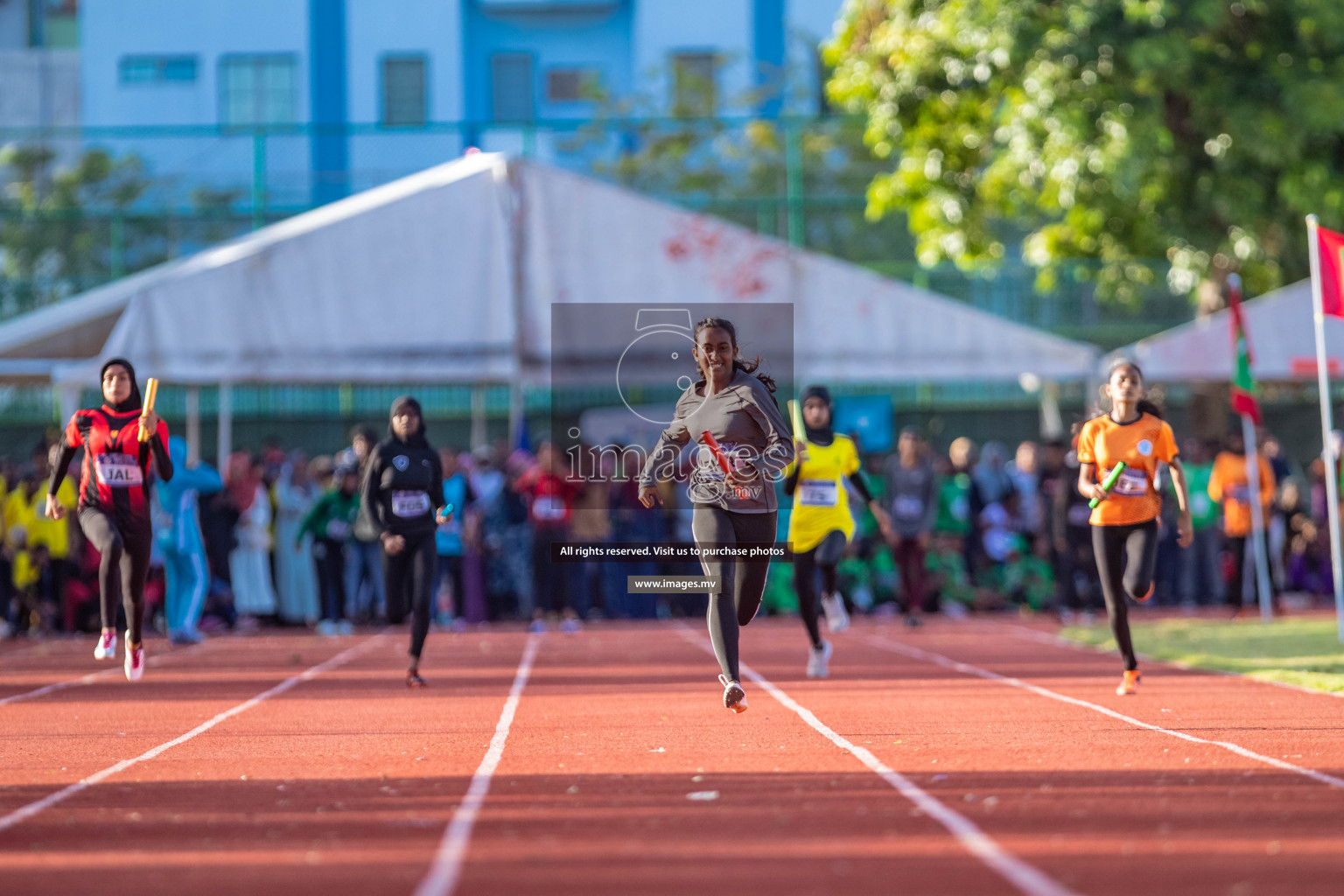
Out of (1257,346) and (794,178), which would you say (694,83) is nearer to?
(794,178)

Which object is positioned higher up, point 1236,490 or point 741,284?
point 741,284

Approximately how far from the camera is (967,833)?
19.7 ft

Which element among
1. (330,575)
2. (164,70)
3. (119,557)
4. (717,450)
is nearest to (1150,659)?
(717,450)

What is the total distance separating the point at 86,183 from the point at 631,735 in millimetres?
19116

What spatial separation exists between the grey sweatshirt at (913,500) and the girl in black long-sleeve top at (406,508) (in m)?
8.09

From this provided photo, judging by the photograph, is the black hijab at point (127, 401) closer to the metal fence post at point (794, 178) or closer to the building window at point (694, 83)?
the metal fence post at point (794, 178)

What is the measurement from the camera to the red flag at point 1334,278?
14.2 m

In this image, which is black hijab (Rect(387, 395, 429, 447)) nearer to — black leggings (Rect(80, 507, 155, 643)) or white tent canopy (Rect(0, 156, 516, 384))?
black leggings (Rect(80, 507, 155, 643))

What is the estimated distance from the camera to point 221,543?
765 inches

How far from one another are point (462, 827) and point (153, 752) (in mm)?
3003

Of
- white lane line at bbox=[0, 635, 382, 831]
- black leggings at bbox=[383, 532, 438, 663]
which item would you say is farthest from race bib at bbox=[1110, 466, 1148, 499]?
white lane line at bbox=[0, 635, 382, 831]

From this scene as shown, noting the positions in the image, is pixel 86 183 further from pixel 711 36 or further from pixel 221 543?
pixel 711 36

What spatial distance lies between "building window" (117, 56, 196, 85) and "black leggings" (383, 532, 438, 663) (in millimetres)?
27247

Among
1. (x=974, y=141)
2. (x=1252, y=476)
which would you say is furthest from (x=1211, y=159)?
(x=1252, y=476)
